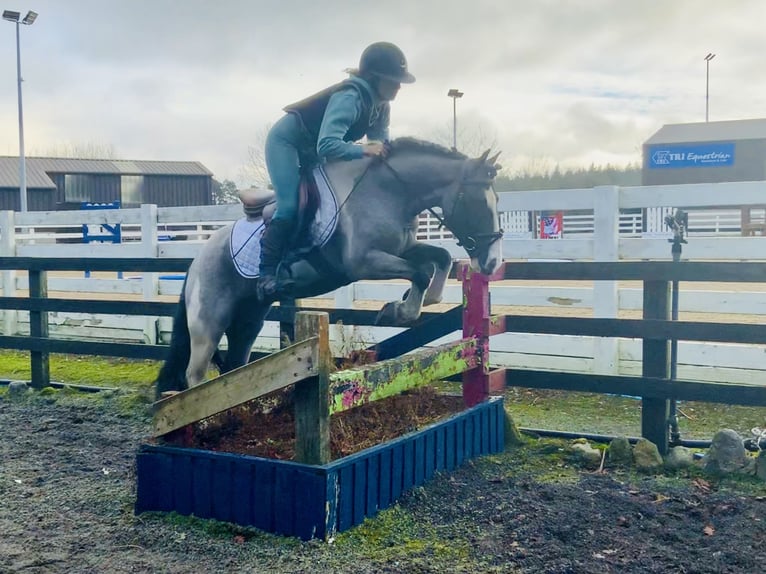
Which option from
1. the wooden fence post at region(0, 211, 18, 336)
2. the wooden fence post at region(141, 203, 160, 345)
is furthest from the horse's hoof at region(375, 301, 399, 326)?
the wooden fence post at region(0, 211, 18, 336)

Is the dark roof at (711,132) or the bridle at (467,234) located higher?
the dark roof at (711,132)

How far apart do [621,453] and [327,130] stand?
97.7 inches

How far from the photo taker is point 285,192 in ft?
12.6

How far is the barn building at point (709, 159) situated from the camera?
1560 inches

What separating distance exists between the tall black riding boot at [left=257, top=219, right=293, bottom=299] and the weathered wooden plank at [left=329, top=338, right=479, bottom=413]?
65cm

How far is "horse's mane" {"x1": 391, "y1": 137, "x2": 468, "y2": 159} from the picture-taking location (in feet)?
12.4

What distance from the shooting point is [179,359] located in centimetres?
463

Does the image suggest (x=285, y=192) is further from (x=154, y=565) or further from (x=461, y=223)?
(x=154, y=565)

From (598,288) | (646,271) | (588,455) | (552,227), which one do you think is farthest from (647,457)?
(552,227)

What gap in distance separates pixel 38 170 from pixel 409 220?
1774 inches

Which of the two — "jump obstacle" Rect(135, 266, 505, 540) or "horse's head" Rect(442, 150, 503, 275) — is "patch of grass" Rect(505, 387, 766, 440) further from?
"horse's head" Rect(442, 150, 503, 275)

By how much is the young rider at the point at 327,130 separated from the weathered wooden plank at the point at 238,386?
60 centimetres


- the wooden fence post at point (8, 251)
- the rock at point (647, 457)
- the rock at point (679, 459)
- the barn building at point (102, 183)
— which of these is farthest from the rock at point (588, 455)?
the barn building at point (102, 183)

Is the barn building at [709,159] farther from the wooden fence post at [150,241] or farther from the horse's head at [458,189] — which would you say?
the horse's head at [458,189]
